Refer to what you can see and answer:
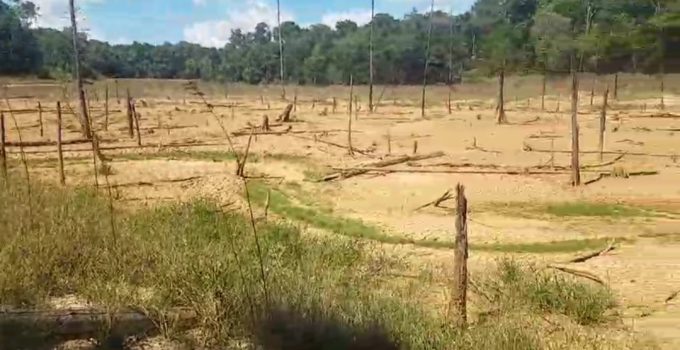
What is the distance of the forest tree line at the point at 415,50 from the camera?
107 feet

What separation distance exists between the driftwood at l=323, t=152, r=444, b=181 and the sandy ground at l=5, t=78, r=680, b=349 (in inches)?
14.0

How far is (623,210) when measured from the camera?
1384 centimetres

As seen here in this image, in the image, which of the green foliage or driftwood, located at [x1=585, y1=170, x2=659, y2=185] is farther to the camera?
driftwood, located at [x1=585, y1=170, x2=659, y2=185]

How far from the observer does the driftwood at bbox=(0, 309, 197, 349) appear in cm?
526

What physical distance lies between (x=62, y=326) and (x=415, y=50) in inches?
2279

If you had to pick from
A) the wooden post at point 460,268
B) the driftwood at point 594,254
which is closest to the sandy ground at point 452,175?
the driftwood at point 594,254

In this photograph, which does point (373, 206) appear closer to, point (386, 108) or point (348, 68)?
point (386, 108)

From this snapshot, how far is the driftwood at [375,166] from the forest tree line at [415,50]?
12.6 m

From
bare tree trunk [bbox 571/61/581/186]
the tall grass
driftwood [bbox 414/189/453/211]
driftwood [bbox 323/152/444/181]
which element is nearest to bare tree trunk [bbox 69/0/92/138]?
driftwood [bbox 323/152/444/181]

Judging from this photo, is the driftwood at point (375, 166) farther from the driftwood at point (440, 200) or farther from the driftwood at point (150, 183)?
the driftwood at point (150, 183)

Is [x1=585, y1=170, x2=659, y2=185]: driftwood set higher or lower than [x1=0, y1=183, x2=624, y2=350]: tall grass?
lower

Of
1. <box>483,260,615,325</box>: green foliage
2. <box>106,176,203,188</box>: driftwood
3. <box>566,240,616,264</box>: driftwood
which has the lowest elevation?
<box>566,240,616,264</box>: driftwood

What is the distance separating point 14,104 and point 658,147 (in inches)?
1108

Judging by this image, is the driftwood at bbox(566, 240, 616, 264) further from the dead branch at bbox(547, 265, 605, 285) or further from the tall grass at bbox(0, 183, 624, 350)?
the tall grass at bbox(0, 183, 624, 350)
